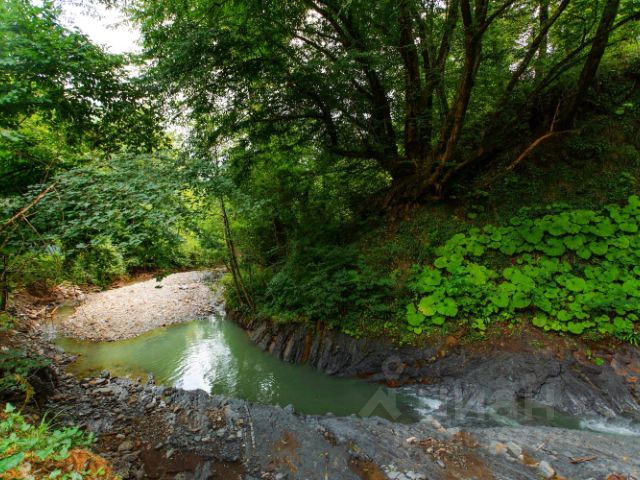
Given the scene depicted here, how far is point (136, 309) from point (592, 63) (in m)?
12.3

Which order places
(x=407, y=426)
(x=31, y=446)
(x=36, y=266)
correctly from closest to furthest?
1. (x=31, y=446)
2. (x=407, y=426)
3. (x=36, y=266)

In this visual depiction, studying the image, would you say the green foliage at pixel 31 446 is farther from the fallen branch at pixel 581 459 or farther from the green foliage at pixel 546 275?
the green foliage at pixel 546 275

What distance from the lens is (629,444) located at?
3.05 meters

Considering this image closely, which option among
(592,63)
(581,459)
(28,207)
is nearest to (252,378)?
(28,207)

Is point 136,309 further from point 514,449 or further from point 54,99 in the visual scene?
point 514,449

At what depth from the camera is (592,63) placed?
5242mm

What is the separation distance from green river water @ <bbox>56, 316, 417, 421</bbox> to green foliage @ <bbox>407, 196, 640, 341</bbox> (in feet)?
4.87

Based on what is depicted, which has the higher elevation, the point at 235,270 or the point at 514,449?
the point at 235,270

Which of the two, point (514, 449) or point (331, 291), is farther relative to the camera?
point (331, 291)

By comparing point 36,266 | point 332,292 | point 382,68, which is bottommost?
point 332,292

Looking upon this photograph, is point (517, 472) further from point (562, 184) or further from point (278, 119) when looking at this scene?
point (278, 119)

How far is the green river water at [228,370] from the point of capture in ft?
15.0

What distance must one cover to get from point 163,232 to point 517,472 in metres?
4.09

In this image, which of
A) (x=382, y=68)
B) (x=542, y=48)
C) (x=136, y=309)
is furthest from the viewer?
(x=136, y=309)
